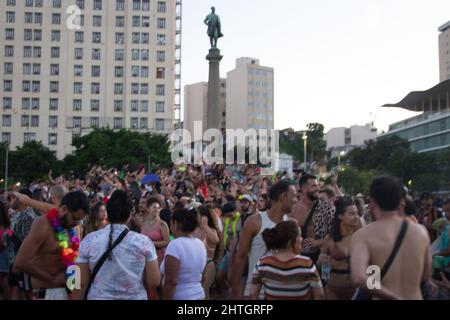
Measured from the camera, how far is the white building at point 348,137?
138250 millimetres

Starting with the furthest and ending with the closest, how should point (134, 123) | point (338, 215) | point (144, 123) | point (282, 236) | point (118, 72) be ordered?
point (118, 72) → point (144, 123) → point (134, 123) → point (338, 215) → point (282, 236)

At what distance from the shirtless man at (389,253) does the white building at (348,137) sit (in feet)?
433

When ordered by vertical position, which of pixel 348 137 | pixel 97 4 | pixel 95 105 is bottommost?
pixel 95 105

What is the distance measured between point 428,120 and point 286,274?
92.6 metres

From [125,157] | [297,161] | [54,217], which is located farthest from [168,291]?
[297,161]

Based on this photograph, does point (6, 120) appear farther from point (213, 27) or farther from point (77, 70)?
point (213, 27)

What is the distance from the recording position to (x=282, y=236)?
4.84 meters

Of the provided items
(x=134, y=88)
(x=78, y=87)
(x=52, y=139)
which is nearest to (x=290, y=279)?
(x=134, y=88)

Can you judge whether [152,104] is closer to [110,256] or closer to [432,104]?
[432,104]

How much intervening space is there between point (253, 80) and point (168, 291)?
128307 millimetres

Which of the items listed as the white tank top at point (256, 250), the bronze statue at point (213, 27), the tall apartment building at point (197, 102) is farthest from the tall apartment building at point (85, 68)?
the white tank top at point (256, 250)

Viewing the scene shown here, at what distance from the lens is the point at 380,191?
4.31 m

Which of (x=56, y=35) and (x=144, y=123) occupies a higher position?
(x=56, y=35)

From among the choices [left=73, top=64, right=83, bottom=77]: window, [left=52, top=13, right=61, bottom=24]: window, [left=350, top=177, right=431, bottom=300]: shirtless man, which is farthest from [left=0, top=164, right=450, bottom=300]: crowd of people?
[left=52, top=13, right=61, bottom=24]: window
